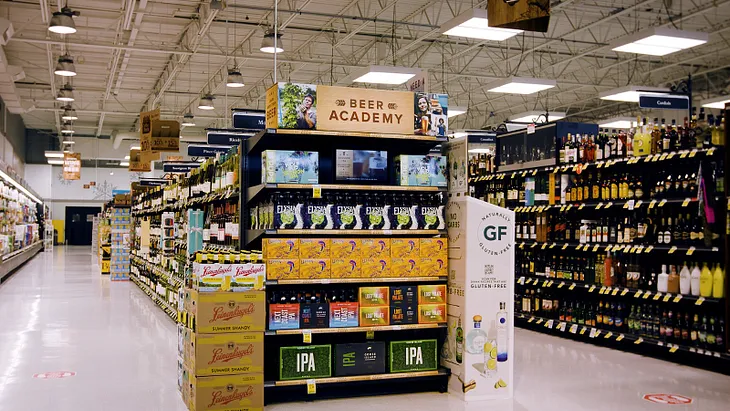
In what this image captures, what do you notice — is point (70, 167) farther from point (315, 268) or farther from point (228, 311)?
point (228, 311)

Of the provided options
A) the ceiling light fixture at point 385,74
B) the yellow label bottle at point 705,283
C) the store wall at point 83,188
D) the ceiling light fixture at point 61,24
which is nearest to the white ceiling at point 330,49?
the ceiling light fixture at point 385,74

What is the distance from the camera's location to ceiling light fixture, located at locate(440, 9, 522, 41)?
31.6ft

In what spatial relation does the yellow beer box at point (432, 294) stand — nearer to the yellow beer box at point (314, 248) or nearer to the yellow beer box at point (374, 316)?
the yellow beer box at point (374, 316)

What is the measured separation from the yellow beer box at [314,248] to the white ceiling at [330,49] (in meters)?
8.67

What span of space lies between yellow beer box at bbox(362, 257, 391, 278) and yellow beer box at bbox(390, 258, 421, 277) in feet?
0.14

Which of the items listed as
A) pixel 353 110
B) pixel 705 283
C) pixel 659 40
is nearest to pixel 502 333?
pixel 353 110

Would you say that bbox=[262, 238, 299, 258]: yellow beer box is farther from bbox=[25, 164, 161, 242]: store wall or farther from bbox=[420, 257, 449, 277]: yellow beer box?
bbox=[25, 164, 161, 242]: store wall

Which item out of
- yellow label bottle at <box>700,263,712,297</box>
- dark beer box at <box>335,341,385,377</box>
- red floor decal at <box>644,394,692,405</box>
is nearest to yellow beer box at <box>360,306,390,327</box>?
dark beer box at <box>335,341,385,377</box>

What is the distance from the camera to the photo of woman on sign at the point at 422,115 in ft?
20.1

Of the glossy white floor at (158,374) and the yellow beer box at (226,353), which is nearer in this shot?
the yellow beer box at (226,353)

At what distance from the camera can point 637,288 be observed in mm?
7914

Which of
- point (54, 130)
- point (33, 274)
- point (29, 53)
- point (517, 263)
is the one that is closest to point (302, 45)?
point (29, 53)

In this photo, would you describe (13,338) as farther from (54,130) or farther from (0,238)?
(54,130)

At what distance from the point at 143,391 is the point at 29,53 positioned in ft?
56.7
